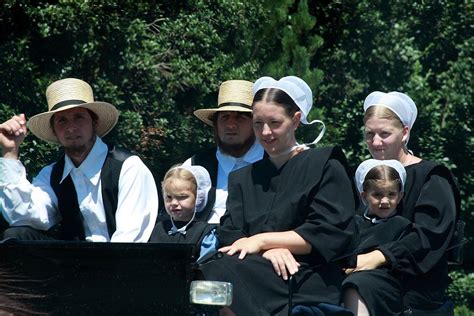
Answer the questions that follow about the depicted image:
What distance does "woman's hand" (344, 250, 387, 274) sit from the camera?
593cm

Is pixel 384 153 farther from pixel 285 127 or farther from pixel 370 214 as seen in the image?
pixel 285 127

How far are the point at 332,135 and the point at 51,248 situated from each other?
7.77 m

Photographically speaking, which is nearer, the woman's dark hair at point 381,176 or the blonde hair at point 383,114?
the woman's dark hair at point 381,176

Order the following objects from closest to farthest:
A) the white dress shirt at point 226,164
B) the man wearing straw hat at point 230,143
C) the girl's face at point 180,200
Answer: the girl's face at point 180,200 → the white dress shirt at point 226,164 → the man wearing straw hat at point 230,143

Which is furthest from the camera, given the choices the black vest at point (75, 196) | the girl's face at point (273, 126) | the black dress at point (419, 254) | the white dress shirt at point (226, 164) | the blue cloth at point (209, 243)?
the white dress shirt at point (226, 164)

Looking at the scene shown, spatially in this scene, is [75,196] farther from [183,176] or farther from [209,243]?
[209,243]

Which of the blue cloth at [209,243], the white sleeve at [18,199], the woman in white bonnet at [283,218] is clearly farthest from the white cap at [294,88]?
the white sleeve at [18,199]

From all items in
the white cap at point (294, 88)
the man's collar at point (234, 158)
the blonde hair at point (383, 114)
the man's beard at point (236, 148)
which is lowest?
the man's collar at point (234, 158)

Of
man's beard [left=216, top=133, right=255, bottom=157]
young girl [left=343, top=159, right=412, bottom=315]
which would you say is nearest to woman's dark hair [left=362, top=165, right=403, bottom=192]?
young girl [left=343, top=159, right=412, bottom=315]

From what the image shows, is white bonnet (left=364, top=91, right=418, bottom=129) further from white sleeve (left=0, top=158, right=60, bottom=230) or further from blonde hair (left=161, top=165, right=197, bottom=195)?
white sleeve (left=0, top=158, right=60, bottom=230)

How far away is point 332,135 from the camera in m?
12.4

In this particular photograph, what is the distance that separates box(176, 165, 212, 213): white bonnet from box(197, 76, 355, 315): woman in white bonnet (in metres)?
1.08

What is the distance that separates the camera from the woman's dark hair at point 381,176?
6285mm

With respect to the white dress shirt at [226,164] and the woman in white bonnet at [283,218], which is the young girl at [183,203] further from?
the woman in white bonnet at [283,218]
